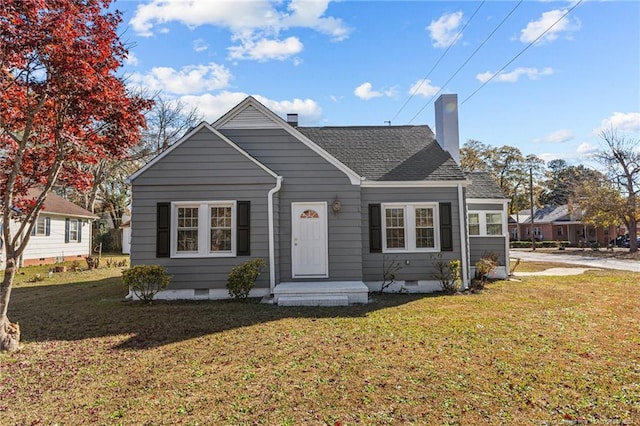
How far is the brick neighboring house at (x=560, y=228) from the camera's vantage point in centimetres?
3897

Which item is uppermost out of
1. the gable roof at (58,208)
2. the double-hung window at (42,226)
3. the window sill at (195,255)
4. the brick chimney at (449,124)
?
the brick chimney at (449,124)

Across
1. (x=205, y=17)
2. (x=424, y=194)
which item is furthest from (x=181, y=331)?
(x=205, y=17)

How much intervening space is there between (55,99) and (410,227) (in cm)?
847

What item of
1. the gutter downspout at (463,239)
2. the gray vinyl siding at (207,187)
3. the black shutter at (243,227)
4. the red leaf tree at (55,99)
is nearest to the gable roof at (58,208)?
the gray vinyl siding at (207,187)

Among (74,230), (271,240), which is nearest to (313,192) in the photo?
(271,240)

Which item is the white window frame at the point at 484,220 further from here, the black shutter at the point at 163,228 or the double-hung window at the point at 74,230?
the double-hung window at the point at 74,230

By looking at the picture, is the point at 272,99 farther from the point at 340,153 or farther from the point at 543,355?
the point at 543,355

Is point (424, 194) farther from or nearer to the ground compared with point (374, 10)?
nearer to the ground

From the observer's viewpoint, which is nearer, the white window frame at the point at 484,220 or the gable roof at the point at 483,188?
the white window frame at the point at 484,220

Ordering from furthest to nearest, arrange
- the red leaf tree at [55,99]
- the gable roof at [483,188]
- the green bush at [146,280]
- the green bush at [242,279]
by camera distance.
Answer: the gable roof at [483,188]
the green bush at [242,279]
the green bush at [146,280]
the red leaf tree at [55,99]

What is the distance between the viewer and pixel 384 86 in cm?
1240

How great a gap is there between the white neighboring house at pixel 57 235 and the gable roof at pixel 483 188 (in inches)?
784

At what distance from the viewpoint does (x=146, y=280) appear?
8.26 m

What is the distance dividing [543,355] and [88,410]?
556 centimetres
